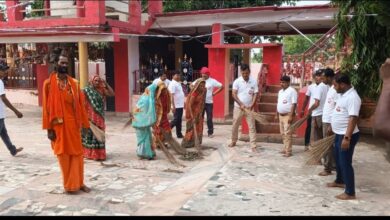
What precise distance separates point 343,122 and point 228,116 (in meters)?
6.74

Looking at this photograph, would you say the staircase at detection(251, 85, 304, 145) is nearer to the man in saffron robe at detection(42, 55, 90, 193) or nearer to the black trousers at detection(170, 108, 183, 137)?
the black trousers at detection(170, 108, 183, 137)

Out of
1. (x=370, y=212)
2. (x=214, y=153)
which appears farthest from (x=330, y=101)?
(x=214, y=153)

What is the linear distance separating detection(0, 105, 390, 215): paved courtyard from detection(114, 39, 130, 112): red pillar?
15.4 ft

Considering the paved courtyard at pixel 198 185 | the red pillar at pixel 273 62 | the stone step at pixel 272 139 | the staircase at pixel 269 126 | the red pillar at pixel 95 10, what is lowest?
the paved courtyard at pixel 198 185

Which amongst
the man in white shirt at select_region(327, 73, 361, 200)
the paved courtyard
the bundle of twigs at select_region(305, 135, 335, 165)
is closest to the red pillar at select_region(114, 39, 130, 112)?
the paved courtyard

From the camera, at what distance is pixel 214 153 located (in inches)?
291

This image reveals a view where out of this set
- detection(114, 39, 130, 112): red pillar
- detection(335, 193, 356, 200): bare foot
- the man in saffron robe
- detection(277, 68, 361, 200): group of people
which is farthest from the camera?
detection(114, 39, 130, 112): red pillar

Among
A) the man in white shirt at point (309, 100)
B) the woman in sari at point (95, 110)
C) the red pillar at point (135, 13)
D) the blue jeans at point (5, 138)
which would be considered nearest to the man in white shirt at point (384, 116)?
the man in white shirt at point (309, 100)

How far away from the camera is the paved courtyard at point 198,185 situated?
457 cm

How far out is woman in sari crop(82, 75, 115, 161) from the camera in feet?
22.0

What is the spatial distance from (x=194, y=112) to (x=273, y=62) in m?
3.72

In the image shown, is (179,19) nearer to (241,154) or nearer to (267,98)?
(267,98)

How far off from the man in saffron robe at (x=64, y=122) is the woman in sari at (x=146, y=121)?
67.3 inches

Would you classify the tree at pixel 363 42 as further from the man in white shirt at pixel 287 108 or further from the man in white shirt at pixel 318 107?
the man in white shirt at pixel 287 108
